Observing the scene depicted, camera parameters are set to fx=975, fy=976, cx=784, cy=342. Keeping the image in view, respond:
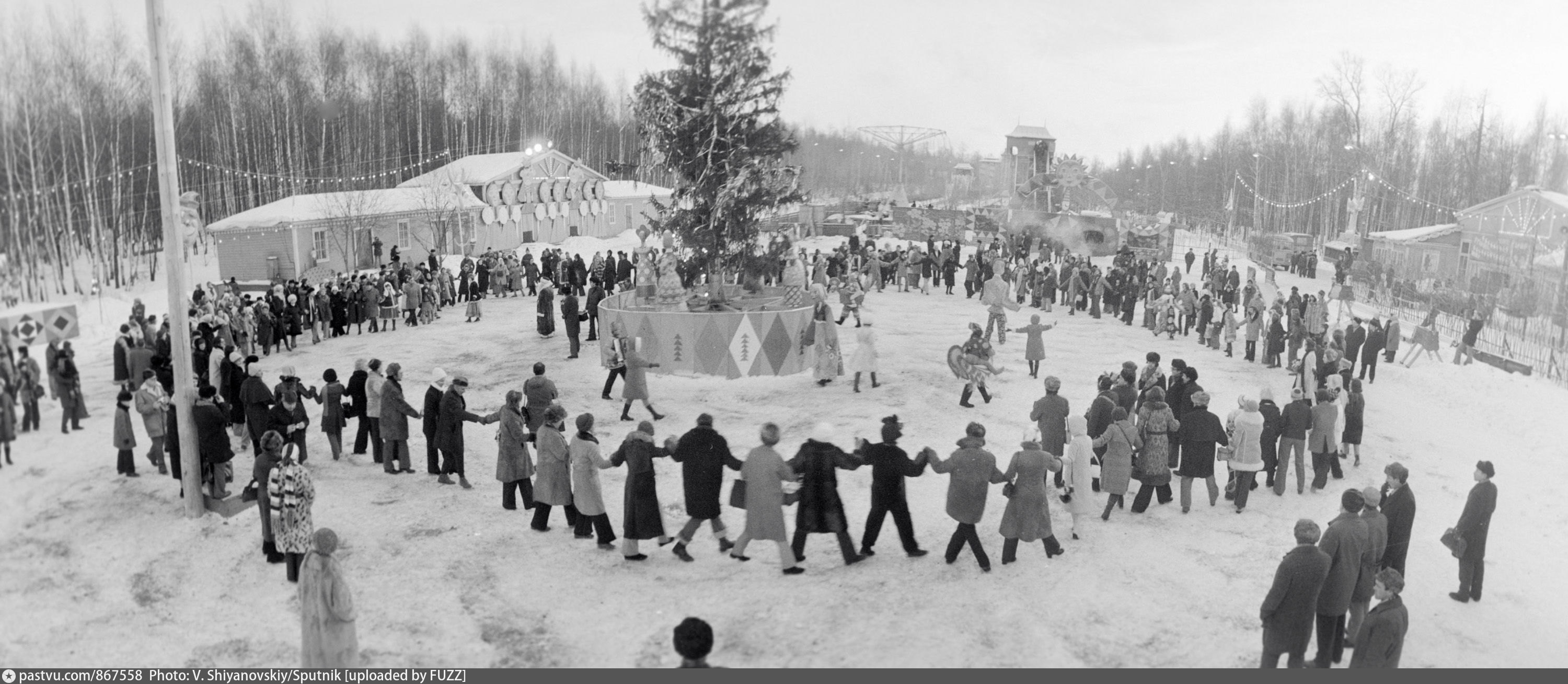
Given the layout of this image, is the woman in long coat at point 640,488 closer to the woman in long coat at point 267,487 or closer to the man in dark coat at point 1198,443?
the woman in long coat at point 267,487

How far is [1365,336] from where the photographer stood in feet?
50.3

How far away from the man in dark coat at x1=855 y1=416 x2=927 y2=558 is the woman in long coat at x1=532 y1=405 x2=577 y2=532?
228 centimetres

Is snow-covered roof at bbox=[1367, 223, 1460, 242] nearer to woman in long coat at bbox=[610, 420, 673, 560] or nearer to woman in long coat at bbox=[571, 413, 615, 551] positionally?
woman in long coat at bbox=[610, 420, 673, 560]

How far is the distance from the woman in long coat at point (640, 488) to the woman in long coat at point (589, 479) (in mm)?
191

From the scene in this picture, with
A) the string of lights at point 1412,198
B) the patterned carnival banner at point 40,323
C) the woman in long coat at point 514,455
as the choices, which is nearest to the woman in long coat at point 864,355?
the woman in long coat at point 514,455

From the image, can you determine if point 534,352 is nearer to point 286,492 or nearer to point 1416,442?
point 286,492

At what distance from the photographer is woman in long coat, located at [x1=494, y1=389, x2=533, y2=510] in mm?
8078

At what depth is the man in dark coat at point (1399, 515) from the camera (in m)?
6.65

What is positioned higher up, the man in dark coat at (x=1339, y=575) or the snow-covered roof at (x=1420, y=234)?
the snow-covered roof at (x=1420, y=234)

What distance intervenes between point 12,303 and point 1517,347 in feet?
66.4

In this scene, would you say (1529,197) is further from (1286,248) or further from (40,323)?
(40,323)

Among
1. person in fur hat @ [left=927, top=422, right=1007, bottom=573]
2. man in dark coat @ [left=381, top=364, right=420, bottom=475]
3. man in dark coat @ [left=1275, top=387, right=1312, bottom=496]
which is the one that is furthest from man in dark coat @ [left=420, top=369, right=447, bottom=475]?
man in dark coat @ [left=1275, top=387, right=1312, bottom=496]

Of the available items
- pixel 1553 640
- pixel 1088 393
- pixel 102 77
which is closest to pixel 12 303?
pixel 102 77

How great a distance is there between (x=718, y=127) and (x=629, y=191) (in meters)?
23.7
